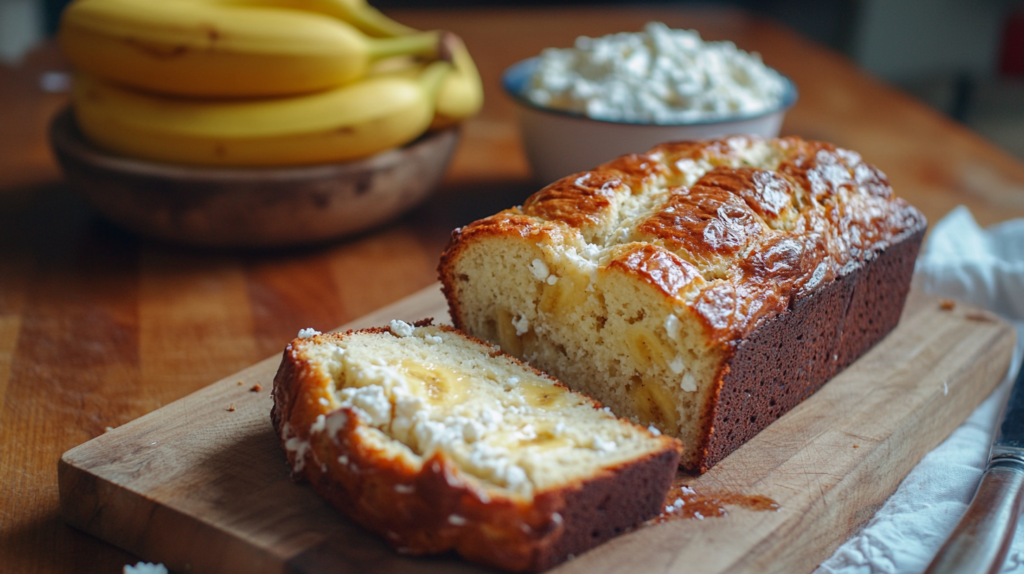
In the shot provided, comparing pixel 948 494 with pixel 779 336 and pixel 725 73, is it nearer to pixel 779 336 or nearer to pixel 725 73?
pixel 779 336

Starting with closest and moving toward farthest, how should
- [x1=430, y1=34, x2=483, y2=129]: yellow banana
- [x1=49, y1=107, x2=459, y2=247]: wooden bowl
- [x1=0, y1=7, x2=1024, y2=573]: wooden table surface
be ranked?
1. [x1=0, y1=7, x2=1024, y2=573]: wooden table surface
2. [x1=49, y1=107, x2=459, y2=247]: wooden bowl
3. [x1=430, y1=34, x2=483, y2=129]: yellow banana

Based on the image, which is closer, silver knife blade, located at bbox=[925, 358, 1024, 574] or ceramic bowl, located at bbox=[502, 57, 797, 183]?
silver knife blade, located at bbox=[925, 358, 1024, 574]

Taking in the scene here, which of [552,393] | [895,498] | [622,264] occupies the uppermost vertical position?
[622,264]

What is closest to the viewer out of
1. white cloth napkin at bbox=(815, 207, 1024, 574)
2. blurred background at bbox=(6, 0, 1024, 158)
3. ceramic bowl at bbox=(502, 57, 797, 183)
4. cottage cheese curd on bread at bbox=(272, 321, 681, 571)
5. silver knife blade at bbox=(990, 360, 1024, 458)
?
cottage cheese curd on bread at bbox=(272, 321, 681, 571)

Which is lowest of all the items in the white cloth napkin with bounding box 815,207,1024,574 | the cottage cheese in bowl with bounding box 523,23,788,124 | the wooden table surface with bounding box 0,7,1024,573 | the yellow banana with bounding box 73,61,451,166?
the wooden table surface with bounding box 0,7,1024,573

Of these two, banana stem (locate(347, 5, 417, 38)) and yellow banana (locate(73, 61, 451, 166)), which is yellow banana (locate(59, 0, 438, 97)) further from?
banana stem (locate(347, 5, 417, 38))

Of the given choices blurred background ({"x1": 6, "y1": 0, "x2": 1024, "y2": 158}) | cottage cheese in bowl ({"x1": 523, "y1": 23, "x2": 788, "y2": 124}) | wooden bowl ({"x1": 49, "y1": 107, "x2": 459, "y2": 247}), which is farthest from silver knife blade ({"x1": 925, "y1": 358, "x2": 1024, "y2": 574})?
blurred background ({"x1": 6, "y1": 0, "x2": 1024, "y2": 158})

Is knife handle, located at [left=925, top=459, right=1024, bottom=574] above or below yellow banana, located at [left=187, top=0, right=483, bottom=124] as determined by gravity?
below

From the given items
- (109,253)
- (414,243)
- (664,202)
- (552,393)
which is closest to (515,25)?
(414,243)
